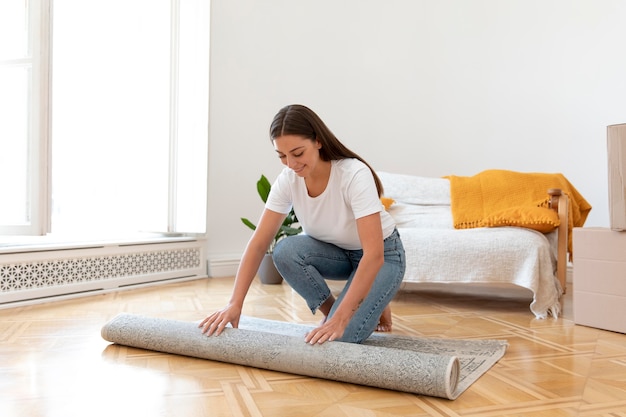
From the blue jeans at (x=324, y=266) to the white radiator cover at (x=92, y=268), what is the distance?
5.22 feet

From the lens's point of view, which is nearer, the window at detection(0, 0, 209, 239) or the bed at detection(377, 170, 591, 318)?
the bed at detection(377, 170, 591, 318)

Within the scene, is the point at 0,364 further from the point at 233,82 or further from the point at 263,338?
the point at 233,82

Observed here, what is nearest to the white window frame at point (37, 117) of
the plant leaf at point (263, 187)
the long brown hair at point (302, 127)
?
the plant leaf at point (263, 187)

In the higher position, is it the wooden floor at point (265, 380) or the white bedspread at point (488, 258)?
the white bedspread at point (488, 258)

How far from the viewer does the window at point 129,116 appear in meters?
3.72

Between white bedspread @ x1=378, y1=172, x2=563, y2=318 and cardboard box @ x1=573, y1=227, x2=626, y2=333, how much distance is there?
0.22m

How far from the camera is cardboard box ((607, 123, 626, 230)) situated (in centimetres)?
234

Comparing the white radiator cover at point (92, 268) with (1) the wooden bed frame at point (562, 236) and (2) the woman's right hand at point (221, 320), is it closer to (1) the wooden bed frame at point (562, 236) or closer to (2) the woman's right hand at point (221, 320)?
(2) the woman's right hand at point (221, 320)

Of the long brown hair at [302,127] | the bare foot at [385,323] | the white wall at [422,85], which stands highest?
the white wall at [422,85]

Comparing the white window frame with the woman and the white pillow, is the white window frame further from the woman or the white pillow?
the white pillow

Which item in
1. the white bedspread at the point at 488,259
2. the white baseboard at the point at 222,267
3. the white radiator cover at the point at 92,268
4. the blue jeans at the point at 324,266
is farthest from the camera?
the white baseboard at the point at 222,267

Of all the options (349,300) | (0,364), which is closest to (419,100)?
(349,300)

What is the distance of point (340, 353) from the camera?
5.42 feet

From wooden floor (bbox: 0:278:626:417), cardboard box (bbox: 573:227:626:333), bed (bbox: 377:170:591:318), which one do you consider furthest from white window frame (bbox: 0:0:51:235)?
cardboard box (bbox: 573:227:626:333)
